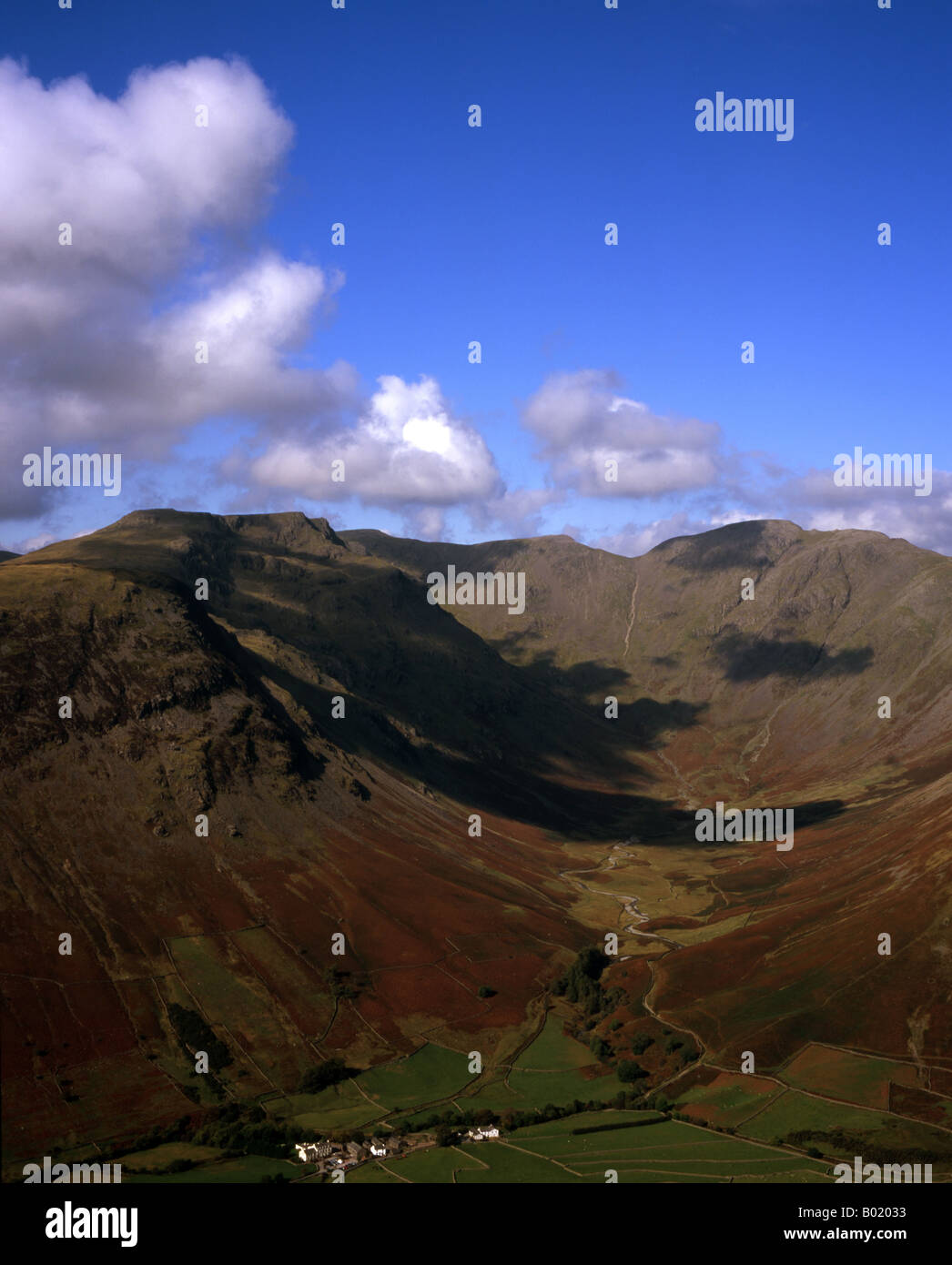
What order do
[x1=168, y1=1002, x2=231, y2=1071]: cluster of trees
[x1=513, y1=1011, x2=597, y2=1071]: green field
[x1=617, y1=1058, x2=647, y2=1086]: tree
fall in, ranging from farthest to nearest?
[x1=513, y1=1011, x2=597, y2=1071]: green field → [x1=617, y1=1058, x2=647, y2=1086]: tree → [x1=168, y1=1002, x2=231, y2=1071]: cluster of trees

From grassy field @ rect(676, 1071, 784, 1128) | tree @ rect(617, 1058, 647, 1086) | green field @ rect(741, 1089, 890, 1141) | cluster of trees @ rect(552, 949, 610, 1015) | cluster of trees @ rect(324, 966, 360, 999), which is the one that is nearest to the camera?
green field @ rect(741, 1089, 890, 1141)

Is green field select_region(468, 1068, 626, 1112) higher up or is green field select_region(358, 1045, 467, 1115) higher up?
green field select_region(358, 1045, 467, 1115)

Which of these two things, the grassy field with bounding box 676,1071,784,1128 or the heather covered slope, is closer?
the grassy field with bounding box 676,1071,784,1128

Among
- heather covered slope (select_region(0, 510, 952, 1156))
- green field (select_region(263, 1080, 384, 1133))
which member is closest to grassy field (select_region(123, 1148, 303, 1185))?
green field (select_region(263, 1080, 384, 1133))

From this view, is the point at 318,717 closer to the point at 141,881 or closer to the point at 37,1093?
the point at 141,881

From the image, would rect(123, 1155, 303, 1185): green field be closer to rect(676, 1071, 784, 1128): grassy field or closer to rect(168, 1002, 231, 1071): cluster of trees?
rect(168, 1002, 231, 1071): cluster of trees

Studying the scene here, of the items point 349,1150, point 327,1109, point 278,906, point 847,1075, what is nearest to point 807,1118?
point 847,1075

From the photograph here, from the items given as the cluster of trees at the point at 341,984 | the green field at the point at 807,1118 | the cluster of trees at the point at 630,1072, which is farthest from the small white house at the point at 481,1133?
the cluster of trees at the point at 341,984

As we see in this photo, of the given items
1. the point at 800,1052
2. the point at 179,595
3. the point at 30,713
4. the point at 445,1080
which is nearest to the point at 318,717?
the point at 179,595

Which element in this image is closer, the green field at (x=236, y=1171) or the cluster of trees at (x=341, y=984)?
the green field at (x=236, y=1171)

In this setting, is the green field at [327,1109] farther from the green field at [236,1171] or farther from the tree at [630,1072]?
the tree at [630,1072]

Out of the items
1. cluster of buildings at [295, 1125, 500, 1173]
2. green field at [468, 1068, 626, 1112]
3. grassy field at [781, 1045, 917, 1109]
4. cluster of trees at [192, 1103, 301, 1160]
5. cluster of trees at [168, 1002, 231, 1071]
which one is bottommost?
green field at [468, 1068, 626, 1112]
